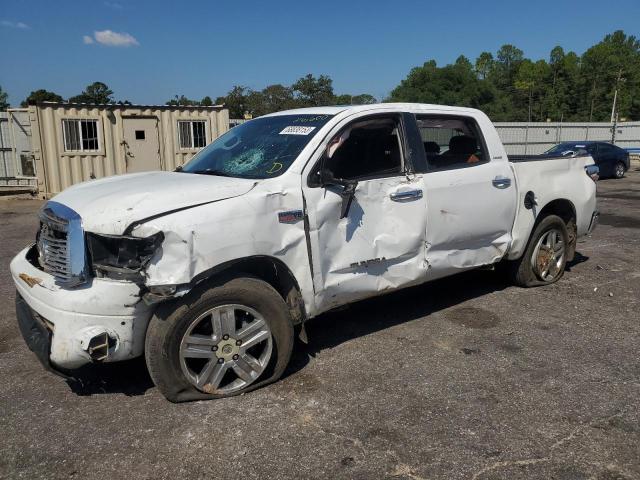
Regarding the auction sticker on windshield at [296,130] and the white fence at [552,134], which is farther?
the white fence at [552,134]

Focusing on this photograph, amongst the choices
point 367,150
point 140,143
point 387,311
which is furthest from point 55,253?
point 140,143

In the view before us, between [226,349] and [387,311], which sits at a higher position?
[226,349]

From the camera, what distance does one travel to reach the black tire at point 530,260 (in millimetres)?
5574

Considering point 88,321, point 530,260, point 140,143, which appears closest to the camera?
point 88,321

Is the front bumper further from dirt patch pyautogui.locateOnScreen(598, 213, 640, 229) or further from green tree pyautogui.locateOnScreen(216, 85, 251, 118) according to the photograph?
green tree pyautogui.locateOnScreen(216, 85, 251, 118)

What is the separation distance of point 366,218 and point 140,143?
13009 mm

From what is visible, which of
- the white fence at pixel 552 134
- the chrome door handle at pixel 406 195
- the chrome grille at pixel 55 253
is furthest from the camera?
the white fence at pixel 552 134

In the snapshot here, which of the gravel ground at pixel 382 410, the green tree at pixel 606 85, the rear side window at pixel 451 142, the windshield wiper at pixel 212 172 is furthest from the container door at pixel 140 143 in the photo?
the green tree at pixel 606 85

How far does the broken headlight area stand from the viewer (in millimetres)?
3062

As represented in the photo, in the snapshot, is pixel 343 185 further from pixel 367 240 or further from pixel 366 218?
pixel 367 240

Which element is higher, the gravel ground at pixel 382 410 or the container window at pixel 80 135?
the container window at pixel 80 135

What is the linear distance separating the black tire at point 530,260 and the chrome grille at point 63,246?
4304 millimetres

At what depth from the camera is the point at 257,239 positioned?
134 inches

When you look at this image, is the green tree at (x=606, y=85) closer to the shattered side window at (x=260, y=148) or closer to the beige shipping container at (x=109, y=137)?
the beige shipping container at (x=109, y=137)
